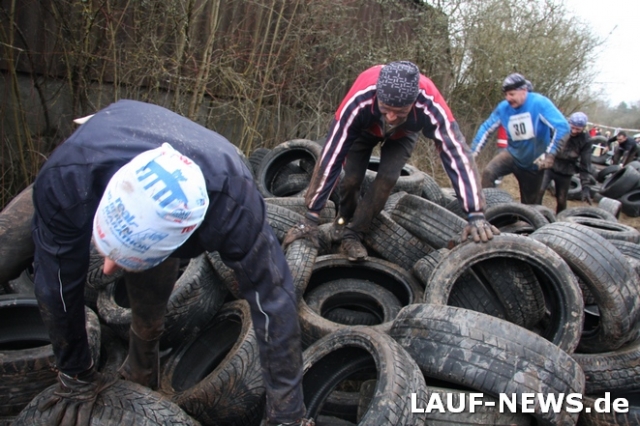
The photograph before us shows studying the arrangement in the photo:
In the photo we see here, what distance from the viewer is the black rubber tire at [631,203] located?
1069cm

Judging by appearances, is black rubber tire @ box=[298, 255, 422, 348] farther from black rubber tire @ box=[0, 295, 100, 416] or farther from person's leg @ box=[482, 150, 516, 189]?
person's leg @ box=[482, 150, 516, 189]

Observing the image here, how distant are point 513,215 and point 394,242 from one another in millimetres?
1954

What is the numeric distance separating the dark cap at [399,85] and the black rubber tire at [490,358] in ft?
4.68

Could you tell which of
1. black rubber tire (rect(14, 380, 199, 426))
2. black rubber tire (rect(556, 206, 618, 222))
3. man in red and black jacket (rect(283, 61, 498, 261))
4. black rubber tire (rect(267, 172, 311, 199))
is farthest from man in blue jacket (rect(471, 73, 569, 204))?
black rubber tire (rect(14, 380, 199, 426))

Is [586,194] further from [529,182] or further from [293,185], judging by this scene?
[293,185]

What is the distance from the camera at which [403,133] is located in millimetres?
4102

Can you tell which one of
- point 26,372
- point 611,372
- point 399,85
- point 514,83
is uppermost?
point 514,83

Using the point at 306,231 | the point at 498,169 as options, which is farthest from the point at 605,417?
the point at 498,169

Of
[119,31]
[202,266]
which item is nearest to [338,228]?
[202,266]

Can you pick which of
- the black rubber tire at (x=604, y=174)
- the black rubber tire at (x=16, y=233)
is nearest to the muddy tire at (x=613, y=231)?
the black rubber tire at (x=16, y=233)

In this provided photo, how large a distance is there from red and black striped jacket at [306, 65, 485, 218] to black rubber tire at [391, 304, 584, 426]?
1.06 m

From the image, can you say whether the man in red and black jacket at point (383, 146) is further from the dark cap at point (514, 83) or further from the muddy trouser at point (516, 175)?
the muddy trouser at point (516, 175)

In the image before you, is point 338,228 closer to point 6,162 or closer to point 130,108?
point 130,108

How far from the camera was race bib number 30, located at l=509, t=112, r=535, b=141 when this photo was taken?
6789 millimetres
